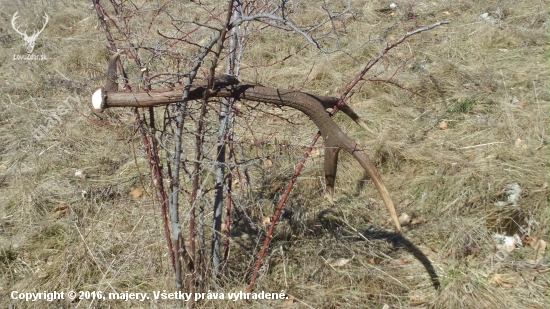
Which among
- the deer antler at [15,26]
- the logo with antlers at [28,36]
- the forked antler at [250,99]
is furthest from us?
the deer antler at [15,26]

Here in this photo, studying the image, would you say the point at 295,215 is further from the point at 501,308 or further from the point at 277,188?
the point at 501,308

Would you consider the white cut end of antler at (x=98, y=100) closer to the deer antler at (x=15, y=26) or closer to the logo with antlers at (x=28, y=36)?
the logo with antlers at (x=28, y=36)

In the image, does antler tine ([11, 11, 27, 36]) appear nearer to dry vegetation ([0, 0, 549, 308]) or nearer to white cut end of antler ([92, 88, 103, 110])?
dry vegetation ([0, 0, 549, 308])

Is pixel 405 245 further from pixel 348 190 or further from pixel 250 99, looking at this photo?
pixel 250 99

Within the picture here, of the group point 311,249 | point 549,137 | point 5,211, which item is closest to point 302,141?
point 311,249

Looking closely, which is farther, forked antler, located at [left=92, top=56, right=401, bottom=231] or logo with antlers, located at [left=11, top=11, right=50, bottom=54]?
logo with antlers, located at [left=11, top=11, right=50, bottom=54]

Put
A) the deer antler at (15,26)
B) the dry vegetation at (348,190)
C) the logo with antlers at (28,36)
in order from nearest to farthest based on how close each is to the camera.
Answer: the dry vegetation at (348,190) → the logo with antlers at (28,36) → the deer antler at (15,26)

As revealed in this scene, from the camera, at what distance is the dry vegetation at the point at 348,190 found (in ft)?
8.23

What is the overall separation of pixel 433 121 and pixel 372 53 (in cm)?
146

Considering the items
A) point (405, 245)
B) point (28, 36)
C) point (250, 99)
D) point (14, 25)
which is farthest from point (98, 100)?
point (14, 25)

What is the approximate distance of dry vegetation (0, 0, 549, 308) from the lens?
2.51 metres

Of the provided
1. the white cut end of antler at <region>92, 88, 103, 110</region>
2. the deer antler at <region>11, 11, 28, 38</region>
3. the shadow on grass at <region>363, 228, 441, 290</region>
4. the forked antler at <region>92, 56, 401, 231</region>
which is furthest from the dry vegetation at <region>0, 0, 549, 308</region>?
the deer antler at <region>11, 11, 28, 38</region>

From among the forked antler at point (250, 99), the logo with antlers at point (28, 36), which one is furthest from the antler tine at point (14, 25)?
the forked antler at point (250, 99)

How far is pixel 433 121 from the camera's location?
396 centimetres
